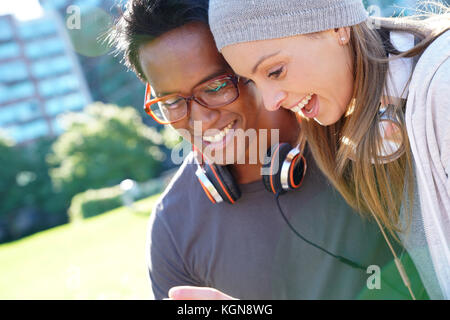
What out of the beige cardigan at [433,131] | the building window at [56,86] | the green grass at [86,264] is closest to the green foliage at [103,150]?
the green grass at [86,264]

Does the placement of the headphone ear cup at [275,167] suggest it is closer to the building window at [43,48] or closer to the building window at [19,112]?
the building window at [19,112]

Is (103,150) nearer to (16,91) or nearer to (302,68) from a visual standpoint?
(16,91)

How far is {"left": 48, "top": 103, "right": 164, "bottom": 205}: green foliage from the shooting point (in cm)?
2695

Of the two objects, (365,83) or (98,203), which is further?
(98,203)

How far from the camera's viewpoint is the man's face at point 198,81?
1739 mm

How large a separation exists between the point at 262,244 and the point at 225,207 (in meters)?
0.23

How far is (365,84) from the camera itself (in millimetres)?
1509

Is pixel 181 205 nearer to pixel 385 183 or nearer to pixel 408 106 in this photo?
pixel 385 183

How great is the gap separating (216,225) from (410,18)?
1.12 metres

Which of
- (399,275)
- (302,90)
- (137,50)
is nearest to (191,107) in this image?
(137,50)

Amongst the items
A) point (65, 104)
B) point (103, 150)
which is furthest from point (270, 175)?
point (65, 104)

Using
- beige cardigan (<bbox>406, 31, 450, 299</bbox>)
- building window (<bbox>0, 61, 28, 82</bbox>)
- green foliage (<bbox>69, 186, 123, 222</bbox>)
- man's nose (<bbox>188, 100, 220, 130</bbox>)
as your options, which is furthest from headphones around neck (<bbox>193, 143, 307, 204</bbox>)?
building window (<bbox>0, 61, 28, 82</bbox>)

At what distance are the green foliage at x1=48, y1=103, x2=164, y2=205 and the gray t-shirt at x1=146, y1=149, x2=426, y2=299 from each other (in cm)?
2550

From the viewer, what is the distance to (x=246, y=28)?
148cm
